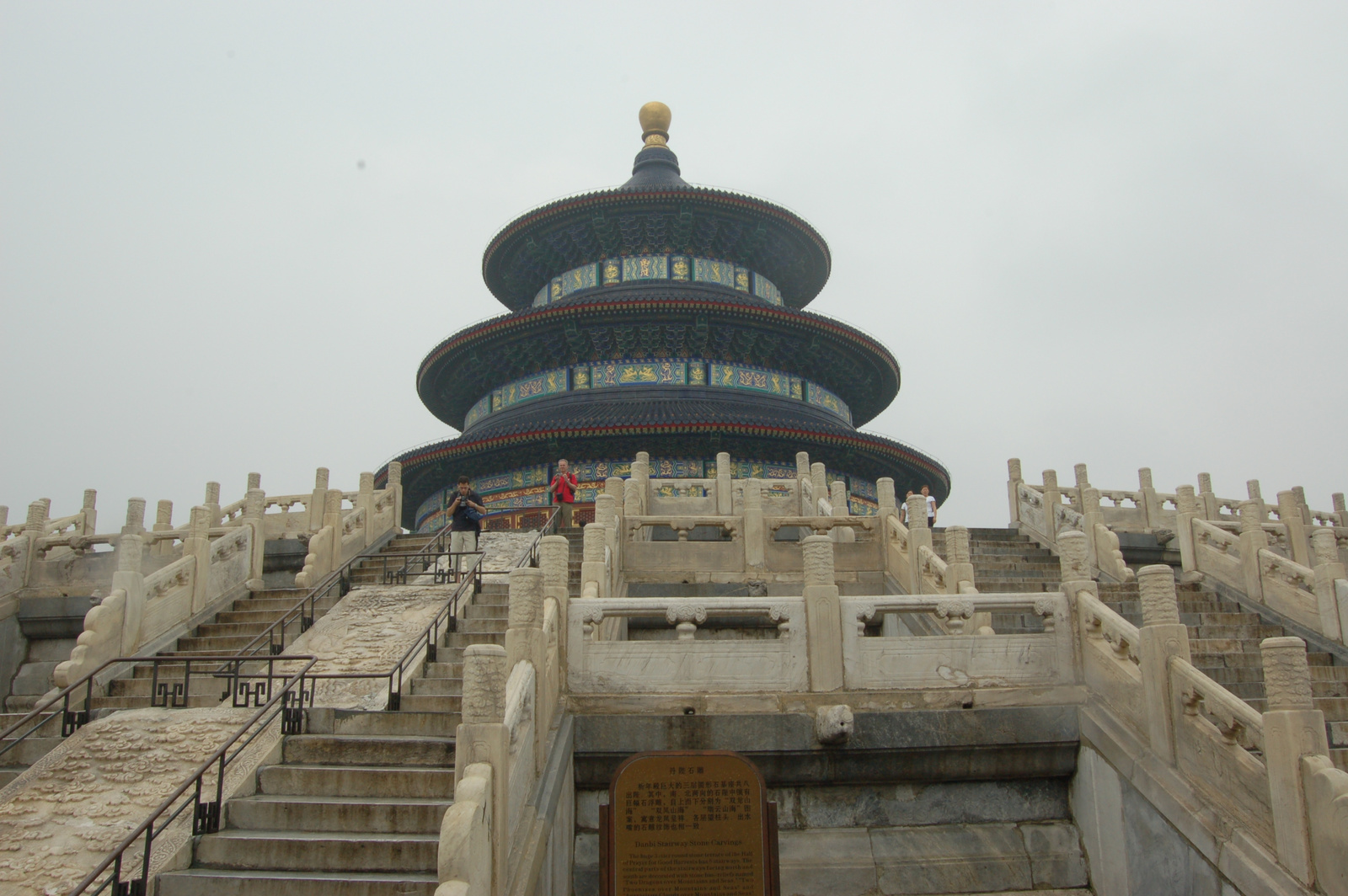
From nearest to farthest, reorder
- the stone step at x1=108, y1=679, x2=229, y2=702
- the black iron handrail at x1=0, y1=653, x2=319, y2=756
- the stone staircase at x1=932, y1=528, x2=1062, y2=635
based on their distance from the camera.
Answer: the black iron handrail at x1=0, y1=653, x2=319, y2=756 → the stone step at x1=108, y1=679, x2=229, y2=702 → the stone staircase at x1=932, y1=528, x2=1062, y2=635

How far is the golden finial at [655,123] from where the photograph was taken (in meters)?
38.8

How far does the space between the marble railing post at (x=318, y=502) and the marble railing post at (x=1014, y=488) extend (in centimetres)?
1300

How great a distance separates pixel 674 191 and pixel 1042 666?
991 inches

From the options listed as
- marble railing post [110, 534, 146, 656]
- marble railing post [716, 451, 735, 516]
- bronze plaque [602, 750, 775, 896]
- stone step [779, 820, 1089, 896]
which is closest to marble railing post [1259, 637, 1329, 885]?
stone step [779, 820, 1089, 896]

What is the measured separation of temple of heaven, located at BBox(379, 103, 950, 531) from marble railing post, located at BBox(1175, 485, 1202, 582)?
34.9 ft

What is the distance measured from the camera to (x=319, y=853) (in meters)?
7.91

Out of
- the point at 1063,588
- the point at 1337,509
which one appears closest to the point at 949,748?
the point at 1063,588

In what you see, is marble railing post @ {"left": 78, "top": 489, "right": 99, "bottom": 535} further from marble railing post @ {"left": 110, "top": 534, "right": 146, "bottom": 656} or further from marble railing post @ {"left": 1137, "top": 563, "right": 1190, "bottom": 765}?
marble railing post @ {"left": 1137, "top": 563, "right": 1190, "bottom": 765}

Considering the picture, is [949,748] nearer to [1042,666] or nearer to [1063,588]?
[1042,666]

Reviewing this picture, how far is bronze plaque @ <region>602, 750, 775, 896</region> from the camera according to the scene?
6.66m

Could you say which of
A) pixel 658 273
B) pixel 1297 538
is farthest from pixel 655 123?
pixel 1297 538

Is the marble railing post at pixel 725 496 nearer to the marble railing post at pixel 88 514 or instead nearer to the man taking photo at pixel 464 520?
the man taking photo at pixel 464 520

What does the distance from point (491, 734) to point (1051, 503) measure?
1507 cm

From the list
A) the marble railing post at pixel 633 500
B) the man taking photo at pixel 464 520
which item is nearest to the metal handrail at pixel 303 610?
the man taking photo at pixel 464 520
